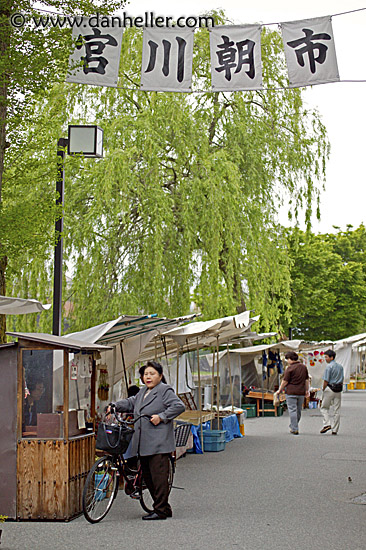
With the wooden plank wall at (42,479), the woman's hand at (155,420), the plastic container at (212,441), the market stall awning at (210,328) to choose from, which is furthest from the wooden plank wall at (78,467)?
the plastic container at (212,441)

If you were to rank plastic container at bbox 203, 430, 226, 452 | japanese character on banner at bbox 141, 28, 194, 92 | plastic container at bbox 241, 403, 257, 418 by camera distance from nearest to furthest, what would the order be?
japanese character on banner at bbox 141, 28, 194, 92 → plastic container at bbox 203, 430, 226, 452 → plastic container at bbox 241, 403, 257, 418

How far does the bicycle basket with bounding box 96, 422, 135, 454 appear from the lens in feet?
29.0

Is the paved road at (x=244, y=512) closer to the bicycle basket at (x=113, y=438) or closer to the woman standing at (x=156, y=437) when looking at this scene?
the woman standing at (x=156, y=437)

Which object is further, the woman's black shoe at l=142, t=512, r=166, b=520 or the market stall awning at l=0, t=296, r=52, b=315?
the market stall awning at l=0, t=296, r=52, b=315

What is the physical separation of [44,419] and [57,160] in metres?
3.72

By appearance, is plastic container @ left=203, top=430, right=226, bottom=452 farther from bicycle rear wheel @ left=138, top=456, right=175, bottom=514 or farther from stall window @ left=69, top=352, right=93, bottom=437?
stall window @ left=69, top=352, right=93, bottom=437

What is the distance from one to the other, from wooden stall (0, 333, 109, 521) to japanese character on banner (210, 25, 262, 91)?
5492 mm

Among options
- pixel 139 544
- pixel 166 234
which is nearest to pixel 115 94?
pixel 166 234

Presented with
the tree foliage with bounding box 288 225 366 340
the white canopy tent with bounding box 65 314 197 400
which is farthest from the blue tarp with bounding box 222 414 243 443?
the tree foliage with bounding box 288 225 366 340

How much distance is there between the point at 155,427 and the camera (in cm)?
884

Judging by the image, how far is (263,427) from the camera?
21453 mm

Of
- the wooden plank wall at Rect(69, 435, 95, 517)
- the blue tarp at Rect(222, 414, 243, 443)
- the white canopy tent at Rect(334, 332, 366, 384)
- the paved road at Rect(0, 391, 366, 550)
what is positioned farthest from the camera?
the white canopy tent at Rect(334, 332, 366, 384)

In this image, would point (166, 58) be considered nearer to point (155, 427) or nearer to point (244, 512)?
point (155, 427)

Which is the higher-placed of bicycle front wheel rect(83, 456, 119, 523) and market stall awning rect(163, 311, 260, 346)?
market stall awning rect(163, 311, 260, 346)
